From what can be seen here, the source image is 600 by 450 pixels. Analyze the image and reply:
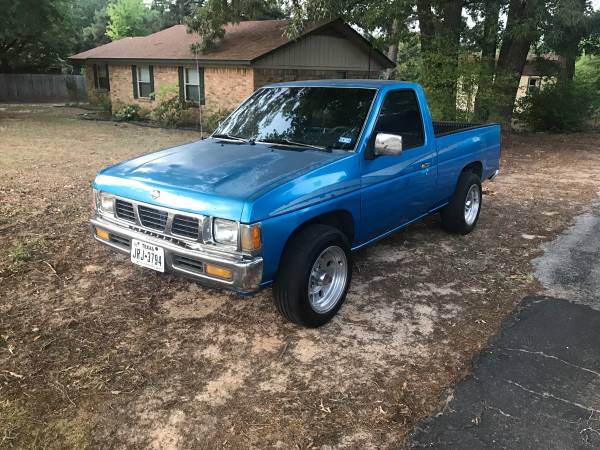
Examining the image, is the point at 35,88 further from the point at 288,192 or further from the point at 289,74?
the point at 288,192

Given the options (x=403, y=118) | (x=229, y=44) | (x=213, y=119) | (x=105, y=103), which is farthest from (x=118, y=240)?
(x=105, y=103)

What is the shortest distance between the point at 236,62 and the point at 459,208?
13061mm

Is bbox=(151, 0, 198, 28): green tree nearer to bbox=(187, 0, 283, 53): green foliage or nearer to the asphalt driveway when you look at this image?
bbox=(187, 0, 283, 53): green foliage

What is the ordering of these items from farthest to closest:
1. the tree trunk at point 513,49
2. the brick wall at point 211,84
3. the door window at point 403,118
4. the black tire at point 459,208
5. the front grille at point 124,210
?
the brick wall at point 211,84, the tree trunk at point 513,49, the black tire at point 459,208, the door window at point 403,118, the front grille at point 124,210

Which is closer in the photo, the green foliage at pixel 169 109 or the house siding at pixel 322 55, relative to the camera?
the house siding at pixel 322 55

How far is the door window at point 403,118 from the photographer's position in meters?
4.57

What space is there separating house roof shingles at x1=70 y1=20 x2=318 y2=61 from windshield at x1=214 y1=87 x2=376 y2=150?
12563mm

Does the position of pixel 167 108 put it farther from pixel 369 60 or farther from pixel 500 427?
pixel 500 427

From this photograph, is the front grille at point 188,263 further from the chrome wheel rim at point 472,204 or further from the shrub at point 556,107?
the shrub at point 556,107

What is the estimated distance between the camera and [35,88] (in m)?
36.5

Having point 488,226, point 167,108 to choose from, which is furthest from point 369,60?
point 488,226

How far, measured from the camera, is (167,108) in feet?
63.5

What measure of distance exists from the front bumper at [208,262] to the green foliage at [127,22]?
4697 centimetres

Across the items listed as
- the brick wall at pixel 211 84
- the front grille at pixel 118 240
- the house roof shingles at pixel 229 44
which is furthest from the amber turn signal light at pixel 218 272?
the brick wall at pixel 211 84
